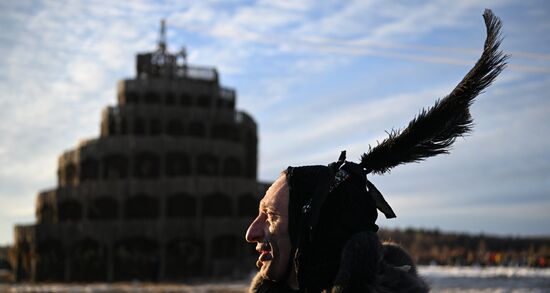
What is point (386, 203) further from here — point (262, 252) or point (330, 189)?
point (262, 252)

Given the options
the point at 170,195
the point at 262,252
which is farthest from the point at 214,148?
the point at 262,252

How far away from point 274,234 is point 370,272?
52 cm

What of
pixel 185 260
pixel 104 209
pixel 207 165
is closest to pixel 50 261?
pixel 104 209

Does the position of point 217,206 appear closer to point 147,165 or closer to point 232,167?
point 232,167

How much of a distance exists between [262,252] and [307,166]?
1.50ft

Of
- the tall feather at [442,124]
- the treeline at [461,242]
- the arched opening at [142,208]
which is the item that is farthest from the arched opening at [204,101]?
the tall feather at [442,124]

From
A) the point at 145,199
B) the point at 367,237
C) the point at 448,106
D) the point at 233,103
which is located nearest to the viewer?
the point at 367,237

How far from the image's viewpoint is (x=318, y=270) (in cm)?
312

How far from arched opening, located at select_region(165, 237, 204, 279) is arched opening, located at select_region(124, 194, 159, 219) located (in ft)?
11.7

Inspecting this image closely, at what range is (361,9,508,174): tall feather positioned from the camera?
3.09 m

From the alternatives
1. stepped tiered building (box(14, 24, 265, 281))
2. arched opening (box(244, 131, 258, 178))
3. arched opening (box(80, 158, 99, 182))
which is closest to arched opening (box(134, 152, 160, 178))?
stepped tiered building (box(14, 24, 265, 281))

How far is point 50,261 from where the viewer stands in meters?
48.6

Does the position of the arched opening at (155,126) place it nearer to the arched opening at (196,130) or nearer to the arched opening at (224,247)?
the arched opening at (196,130)

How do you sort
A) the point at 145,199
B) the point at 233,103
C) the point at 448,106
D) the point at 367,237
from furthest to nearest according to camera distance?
the point at 233,103 < the point at 145,199 < the point at 448,106 < the point at 367,237
